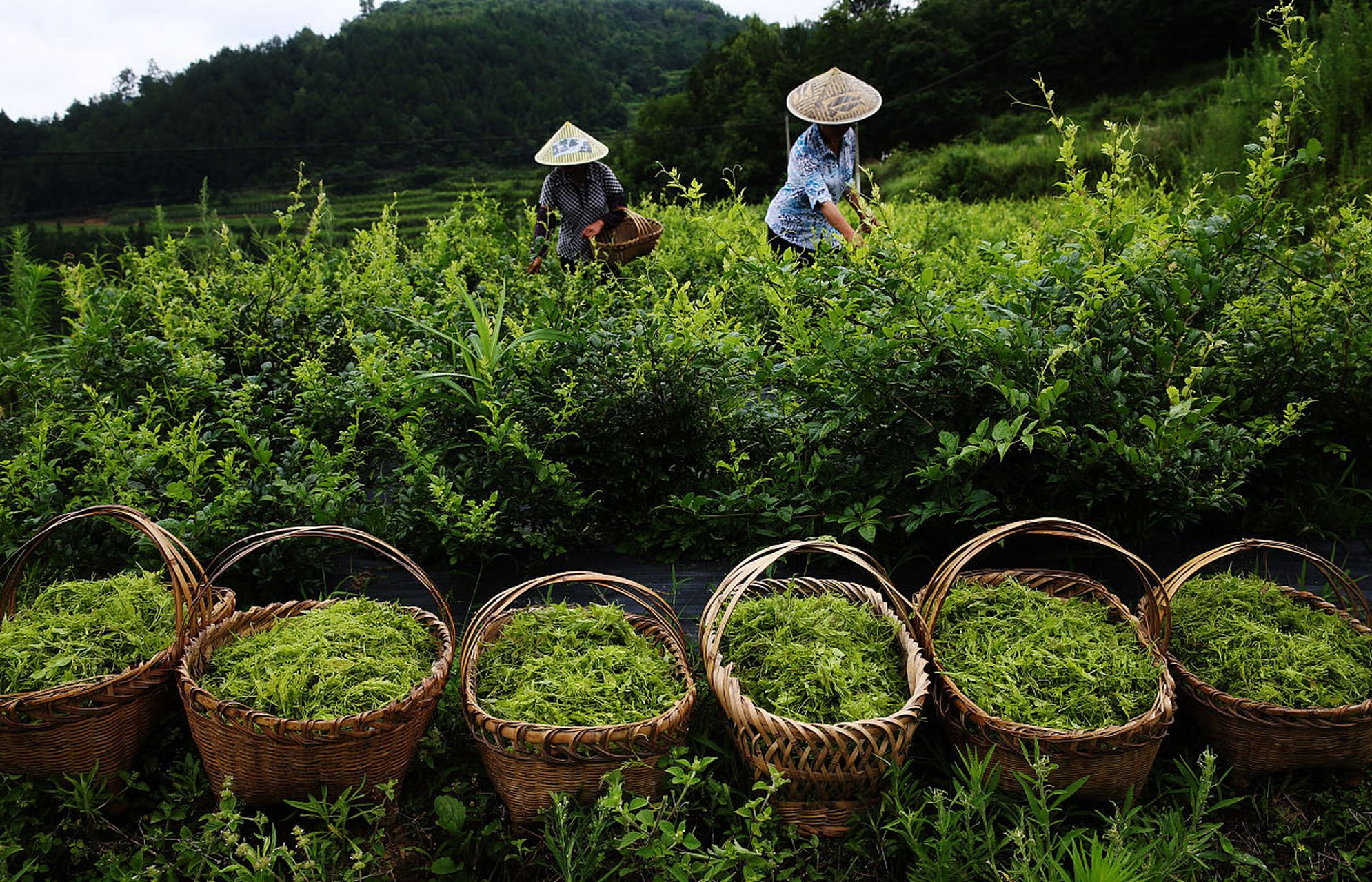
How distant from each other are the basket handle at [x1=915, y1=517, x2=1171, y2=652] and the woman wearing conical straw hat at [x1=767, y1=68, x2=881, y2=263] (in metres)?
2.92

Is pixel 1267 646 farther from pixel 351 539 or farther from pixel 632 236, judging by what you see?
pixel 632 236

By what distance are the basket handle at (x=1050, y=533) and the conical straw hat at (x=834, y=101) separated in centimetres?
332

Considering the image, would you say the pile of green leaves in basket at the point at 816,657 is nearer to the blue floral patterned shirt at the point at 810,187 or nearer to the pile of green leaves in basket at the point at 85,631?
the pile of green leaves in basket at the point at 85,631

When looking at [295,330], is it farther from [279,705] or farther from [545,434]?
[279,705]

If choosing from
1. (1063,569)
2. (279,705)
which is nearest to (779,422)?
(1063,569)

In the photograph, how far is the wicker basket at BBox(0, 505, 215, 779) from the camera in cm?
203

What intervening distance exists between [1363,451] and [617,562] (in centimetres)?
279

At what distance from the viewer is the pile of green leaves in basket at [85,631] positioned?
6.98 feet

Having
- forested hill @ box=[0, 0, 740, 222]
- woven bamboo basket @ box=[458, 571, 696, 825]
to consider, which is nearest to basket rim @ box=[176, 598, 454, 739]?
woven bamboo basket @ box=[458, 571, 696, 825]

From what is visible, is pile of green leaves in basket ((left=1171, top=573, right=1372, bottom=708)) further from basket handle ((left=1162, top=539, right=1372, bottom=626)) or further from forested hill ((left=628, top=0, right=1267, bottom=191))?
forested hill ((left=628, top=0, right=1267, bottom=191))

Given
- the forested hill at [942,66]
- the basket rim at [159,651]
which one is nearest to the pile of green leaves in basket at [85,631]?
the basket rim at [159,651]

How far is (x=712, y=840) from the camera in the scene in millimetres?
2057

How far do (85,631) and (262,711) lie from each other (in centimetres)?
66

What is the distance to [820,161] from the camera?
16.6ft
